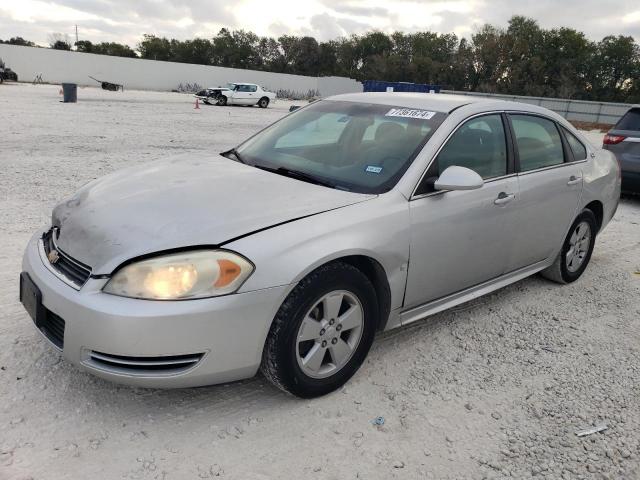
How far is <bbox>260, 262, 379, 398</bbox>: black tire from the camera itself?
2512 mm

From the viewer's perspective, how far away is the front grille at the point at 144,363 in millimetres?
2332

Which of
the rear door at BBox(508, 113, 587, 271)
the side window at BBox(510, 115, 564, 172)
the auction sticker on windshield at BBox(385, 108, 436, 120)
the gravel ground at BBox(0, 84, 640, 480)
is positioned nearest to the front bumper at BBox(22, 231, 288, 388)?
the gravel ground at BBox(0, 84, 640, 480)

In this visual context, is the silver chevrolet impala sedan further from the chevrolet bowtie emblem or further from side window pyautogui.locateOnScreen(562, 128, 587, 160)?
side window pyautogui.locateOnScreen(562, 128, 587, 160)

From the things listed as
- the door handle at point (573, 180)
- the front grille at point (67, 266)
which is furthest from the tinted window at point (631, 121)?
the front grille at point (67, 266)

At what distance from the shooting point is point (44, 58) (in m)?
45.8

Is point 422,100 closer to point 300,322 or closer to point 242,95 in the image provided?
point 300,322

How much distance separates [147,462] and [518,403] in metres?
1.92

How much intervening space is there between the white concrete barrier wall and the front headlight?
4983cm

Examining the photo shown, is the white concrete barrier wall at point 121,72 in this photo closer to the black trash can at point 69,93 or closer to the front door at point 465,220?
the black trash can at point 69,93

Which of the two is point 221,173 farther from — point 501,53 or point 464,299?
point 501,53

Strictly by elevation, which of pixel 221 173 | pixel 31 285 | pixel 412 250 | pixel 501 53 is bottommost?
pixel 31 285

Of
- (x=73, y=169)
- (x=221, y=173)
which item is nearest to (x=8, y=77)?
(x=73, y=169)

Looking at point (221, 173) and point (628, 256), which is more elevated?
point (221, 173)

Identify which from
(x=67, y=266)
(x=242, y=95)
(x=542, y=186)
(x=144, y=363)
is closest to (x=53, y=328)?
(x=67, y=266)
